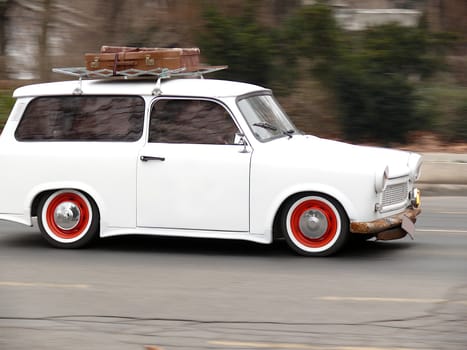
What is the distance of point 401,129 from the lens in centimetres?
1791

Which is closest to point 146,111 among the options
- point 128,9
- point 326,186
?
point 326,186

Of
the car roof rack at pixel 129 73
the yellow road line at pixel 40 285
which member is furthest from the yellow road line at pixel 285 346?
the car roof rack at pixel 129 73

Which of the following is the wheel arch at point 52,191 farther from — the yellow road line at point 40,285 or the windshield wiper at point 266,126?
the windshield wiper at point 266,126

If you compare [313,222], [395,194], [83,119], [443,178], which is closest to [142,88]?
[83,119]

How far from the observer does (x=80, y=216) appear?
9820mm

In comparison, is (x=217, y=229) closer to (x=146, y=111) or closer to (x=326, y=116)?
(x=146, y=111)

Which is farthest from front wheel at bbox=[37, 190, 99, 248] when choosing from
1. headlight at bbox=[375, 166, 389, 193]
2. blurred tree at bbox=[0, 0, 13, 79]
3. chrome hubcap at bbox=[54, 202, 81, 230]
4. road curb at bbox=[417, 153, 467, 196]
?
blurred tree at bbox=[0, 0, 13, 79]

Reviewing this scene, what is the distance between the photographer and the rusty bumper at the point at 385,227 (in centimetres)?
905

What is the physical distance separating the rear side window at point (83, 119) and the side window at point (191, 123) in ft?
0.55

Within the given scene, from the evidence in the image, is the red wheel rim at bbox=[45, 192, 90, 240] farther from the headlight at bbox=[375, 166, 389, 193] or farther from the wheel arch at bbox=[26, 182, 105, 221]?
the headlight at bbox=[375, 166, 389, 193]

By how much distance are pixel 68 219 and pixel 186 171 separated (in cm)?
129

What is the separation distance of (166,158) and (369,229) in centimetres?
190

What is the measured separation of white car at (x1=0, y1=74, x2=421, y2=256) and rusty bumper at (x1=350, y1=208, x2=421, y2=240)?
1 cm

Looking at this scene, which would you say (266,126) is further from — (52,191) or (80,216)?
(52,191)
